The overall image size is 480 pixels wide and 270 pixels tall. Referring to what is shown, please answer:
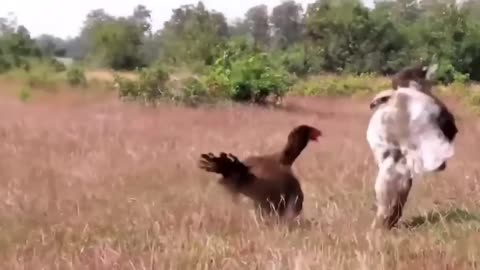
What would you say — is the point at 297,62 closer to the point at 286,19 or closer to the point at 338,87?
the point at 338,87

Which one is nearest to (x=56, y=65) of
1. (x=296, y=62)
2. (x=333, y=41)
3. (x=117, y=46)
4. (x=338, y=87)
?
(x=117, y=46)

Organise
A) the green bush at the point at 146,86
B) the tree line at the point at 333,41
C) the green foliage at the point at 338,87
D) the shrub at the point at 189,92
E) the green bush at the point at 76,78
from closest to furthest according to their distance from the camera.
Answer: the shrub at the point at 189,92 < the green bush at the point at 146,86 < the green bush at the point at 76,78 < the green foliage at the point at 338,87 < the tree line at the point at 333,41

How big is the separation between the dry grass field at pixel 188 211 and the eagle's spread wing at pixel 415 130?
358mm

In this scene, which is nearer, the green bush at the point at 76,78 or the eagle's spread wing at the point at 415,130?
the eagle's spread wing at the point at 415,130

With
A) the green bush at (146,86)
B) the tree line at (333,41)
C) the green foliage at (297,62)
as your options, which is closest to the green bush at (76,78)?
the green bush at (146,86)

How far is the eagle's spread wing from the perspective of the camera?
538cm

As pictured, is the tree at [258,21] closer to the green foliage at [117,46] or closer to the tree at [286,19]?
the tree at [286,19]

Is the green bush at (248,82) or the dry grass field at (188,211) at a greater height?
the dry grass field at (188,211)

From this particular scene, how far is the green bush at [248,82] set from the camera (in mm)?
21828

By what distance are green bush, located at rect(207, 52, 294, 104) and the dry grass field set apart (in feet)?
36.0

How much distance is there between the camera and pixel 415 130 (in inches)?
214

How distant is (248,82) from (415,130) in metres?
16.5

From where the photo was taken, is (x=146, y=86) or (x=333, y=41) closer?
(x=146, y=86)

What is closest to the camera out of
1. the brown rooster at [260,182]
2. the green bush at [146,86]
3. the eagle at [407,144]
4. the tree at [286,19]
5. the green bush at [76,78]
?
the brown rooster at [260,182]
